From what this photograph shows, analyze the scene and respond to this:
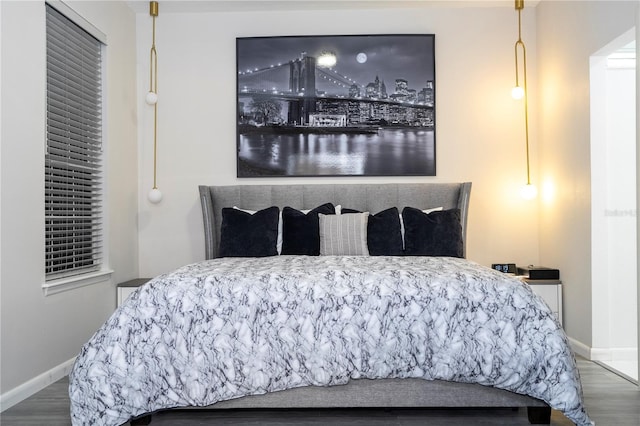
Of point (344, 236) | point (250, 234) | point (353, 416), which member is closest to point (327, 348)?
point (353, 416)

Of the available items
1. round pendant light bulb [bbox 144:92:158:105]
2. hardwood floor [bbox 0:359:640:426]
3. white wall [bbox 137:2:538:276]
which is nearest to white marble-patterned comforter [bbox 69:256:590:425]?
hardwood floor [bbox 0:359:640:426]

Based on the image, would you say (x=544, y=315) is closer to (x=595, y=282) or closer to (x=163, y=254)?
(x=595, y=282)

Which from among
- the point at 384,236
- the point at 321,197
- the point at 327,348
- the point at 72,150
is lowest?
the point at 327,348

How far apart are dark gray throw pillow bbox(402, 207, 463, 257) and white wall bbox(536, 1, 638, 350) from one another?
82 centimetres

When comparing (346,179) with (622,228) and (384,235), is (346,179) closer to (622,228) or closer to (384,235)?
(384,235)

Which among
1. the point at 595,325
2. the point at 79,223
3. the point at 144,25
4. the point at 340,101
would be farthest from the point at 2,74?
the point at 595,325

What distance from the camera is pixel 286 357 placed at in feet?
8.32

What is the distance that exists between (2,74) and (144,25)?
2.10m

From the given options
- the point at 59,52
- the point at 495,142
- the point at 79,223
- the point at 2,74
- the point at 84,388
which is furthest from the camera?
the point at 495,142

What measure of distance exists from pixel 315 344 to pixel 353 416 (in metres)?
0.50

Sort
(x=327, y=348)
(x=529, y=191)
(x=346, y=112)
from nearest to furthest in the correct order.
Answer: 1. (x=327, y=348)
2. (x=529, y=191)
3. (x=346, y=112)

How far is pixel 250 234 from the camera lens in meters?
4.16

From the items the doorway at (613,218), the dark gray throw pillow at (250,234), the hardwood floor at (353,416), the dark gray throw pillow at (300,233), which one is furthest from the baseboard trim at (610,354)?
the dark gray throw pillow at (250,234)

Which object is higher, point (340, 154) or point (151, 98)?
point (151, 98)
